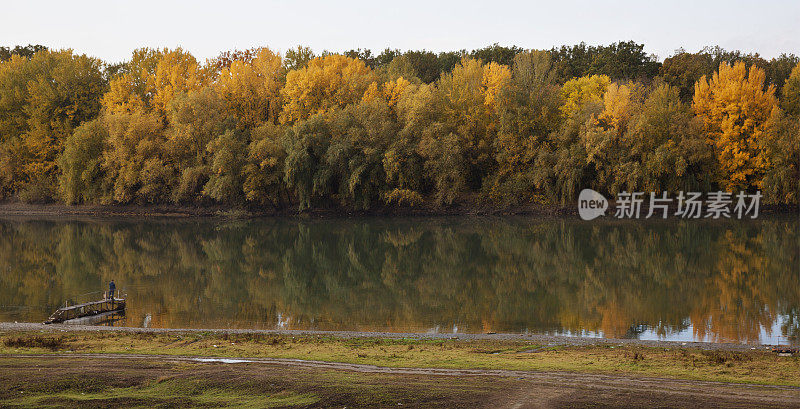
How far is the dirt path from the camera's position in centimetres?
1141

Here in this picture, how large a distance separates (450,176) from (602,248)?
2380cm

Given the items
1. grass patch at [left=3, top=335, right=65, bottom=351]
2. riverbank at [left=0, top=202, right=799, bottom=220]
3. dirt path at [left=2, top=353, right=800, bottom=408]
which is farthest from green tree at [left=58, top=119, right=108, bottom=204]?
dirt path at [left=2, top=353, right=800, bottom=408]

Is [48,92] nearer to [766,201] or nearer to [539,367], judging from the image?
[766,201]

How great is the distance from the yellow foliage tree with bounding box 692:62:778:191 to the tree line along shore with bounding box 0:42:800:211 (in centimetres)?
16

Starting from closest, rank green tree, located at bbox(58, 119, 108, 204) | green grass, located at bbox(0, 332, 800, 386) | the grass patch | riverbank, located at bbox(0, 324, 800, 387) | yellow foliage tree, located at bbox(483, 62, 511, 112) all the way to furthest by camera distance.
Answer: green grass, located at bbox(0, 332, 800, 386)
riverbank, located at bbox(0, 324, 800, 387)
the grass patch
yellow foliage tree, located at bbox(483, 62, 511, 112)
green tree, located at bbox(58, 119, 108, 204)

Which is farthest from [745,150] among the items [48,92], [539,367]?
[48,92]

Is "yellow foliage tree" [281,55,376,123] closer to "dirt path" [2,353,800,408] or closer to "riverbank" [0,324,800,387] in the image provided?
"riverbank" [0,324,800,387]

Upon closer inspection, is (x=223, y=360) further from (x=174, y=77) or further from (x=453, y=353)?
(x=174, y=77)

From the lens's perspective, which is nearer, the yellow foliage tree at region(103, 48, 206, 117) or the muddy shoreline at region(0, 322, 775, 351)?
the muddy shoreline at region(0, 322, 775, 351)

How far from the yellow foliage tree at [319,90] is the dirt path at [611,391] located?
56597mm

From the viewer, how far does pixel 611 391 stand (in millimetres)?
12234

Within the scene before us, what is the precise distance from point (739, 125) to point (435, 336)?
52.5m

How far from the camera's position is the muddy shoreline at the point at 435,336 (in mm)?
17531

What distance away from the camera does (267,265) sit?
3756 centimetres
